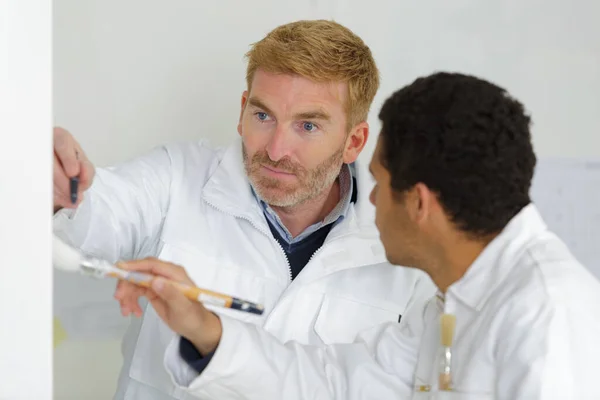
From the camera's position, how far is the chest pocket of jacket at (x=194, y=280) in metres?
1.26

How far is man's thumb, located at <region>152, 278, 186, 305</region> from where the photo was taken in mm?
857

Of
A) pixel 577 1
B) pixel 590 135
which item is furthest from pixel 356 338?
pixel 577 1

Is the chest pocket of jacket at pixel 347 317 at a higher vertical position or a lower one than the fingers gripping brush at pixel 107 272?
lower

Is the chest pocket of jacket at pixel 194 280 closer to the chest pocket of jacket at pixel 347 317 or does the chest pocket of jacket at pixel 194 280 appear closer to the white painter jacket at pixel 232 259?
the white painter jacket at pixel 232 259

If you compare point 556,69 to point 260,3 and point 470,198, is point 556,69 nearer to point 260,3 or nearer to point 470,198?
point 260,3

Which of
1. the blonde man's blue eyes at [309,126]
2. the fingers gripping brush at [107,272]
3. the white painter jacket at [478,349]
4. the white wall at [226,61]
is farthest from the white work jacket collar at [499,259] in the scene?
the white wall at [226,61]

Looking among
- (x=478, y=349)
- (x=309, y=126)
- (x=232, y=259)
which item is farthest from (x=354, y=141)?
(x=478, y=349)

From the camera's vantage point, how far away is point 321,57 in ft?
4.24

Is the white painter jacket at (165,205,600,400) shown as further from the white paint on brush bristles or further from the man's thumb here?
the white paint on brush bristles

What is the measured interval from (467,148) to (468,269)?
157 millimetres

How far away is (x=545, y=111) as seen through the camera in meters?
1.80
